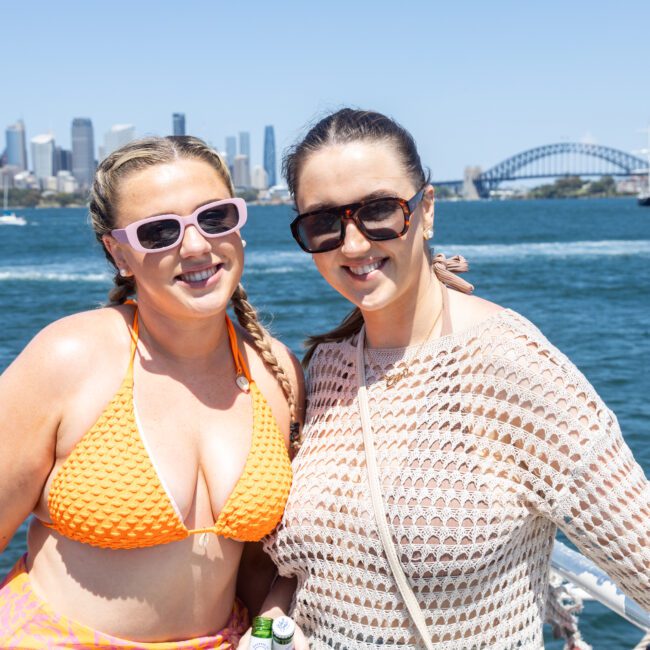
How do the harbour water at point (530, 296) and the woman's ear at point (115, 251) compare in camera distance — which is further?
the harbour water at point (530, 296)

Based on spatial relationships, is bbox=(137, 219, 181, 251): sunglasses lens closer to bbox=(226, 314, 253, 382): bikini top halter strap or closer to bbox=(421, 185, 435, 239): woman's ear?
bbox=(226, 314, 253, 382): bikini top halter strap

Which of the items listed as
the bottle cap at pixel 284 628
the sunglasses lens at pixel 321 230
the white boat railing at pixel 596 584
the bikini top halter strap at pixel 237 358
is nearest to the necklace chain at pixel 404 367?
the sunglasses lens at pixel 321 230

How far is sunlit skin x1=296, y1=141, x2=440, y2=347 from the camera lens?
104 inches

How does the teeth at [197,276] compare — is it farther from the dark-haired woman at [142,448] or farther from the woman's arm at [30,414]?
the woman's arm at [30,414]

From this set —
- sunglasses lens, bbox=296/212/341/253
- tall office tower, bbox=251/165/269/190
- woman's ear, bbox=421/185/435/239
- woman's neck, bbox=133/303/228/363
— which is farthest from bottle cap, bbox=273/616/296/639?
tall office tower, bbox=251/165/269/190

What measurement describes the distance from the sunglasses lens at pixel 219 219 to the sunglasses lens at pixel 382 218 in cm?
40

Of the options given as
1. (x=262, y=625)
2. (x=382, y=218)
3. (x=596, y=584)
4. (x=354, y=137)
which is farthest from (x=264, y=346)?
(x=596, y=584)

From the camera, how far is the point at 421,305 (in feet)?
9.05

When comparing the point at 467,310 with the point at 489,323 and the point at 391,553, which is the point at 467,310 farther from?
the point at 391,553

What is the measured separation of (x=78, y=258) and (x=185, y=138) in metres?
48.3

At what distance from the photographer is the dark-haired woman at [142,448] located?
8.43ft

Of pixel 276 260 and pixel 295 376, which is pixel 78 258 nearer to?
pixel 276 260

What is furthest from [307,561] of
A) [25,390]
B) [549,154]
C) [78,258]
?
[549,154]

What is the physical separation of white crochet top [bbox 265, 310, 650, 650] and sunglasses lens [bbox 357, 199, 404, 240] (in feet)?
1.21
